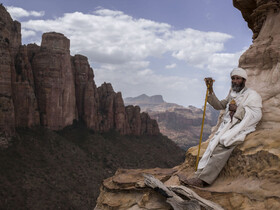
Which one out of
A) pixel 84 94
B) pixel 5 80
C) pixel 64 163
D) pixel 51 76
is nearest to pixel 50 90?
pixel 51 76

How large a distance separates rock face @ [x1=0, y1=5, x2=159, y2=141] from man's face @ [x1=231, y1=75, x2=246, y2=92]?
145 feet

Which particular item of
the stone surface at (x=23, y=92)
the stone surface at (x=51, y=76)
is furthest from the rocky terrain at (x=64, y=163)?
the stone surface at (x=51, y=76)

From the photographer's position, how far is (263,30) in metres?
10.2

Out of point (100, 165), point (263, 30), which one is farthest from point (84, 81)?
point (263, 30)

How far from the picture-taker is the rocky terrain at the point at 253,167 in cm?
579

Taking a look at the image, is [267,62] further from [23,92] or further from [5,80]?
[23,92]

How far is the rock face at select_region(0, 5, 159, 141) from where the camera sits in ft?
151

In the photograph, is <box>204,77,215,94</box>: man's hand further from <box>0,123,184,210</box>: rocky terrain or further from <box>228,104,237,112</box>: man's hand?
<box>0,123,184,210</box>: rocky terrain

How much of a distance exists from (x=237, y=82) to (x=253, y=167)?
2.35 meters

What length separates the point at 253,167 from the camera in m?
6.20

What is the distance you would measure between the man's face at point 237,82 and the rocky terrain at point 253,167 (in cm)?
85

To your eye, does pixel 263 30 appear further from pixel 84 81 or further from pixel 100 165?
pixel 84 81

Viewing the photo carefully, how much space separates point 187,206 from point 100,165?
51.6 metres

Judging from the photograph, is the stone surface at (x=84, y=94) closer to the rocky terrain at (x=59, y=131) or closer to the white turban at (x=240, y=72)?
the rocky terrain at (x=59, y=131)
